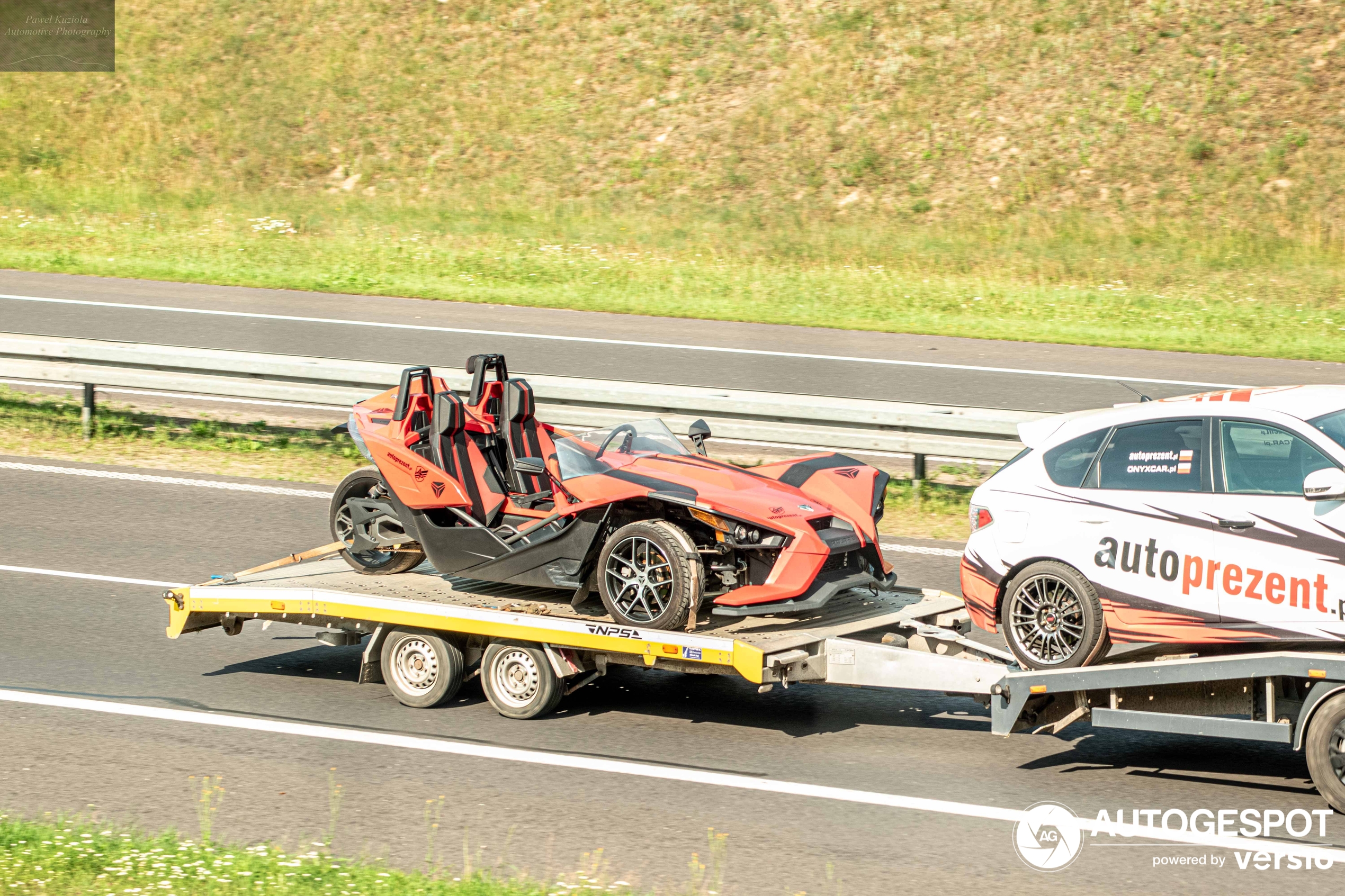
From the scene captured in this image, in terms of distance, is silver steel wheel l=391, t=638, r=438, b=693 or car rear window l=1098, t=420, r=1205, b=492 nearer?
car rear window l=1098, t=420, r=1205, b=492

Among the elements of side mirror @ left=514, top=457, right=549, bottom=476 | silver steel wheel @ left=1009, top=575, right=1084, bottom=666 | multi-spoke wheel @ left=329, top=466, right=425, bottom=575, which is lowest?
silver steel wheel @ left=1009, top=575, right=1084, bottom=666

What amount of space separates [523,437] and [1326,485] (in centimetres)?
486

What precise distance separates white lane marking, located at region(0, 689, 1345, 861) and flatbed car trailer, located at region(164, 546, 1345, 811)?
49 centimetres

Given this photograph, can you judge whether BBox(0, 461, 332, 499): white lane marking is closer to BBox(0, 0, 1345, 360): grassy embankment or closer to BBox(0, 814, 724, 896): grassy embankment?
BBox(0, 814, 724, 896): grassy embankment

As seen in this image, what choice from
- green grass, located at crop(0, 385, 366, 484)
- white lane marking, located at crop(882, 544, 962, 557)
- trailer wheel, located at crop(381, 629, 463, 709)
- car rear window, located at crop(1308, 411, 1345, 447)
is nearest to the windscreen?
trailer wheel, located at crop(381, 629, 463, 709)

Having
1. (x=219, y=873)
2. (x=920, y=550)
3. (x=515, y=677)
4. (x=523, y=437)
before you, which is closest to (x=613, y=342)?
(x=920, y=550)

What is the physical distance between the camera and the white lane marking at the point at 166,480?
14.1m

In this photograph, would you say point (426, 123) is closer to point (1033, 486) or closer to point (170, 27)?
point (170, 27)

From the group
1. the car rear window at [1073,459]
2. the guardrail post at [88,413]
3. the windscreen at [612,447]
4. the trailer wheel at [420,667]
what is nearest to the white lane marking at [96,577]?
the trailer wheel at [420,667]

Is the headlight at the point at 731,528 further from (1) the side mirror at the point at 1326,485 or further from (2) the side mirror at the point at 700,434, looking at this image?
(1) the side mirror at the point at 1326,485

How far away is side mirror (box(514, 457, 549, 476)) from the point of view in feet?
31.4

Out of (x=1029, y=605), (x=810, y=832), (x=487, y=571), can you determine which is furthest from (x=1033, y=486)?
(x=487, y=571)

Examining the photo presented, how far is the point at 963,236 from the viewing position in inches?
1037

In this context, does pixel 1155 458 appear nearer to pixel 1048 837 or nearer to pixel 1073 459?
pixel 1073 459
